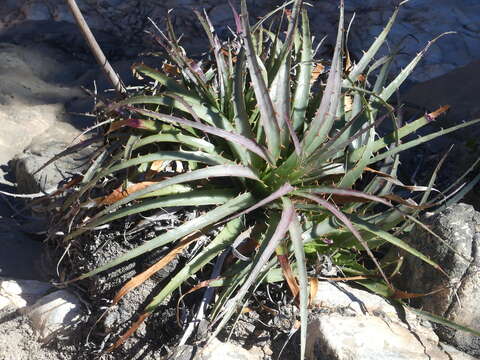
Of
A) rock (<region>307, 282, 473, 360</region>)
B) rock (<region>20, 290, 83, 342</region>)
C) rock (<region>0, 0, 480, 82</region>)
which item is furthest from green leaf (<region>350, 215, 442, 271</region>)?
rock (<region>0, 0, 480, 82</region>)

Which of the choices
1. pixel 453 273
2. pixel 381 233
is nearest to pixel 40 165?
pixel 381 233

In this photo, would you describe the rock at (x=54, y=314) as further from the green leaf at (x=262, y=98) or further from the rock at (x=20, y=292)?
the green leaf at (x=262, y=98)

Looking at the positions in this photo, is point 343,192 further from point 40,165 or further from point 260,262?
point 40,165

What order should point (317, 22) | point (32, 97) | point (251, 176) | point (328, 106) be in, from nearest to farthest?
point (251, 176)
point (328, 106)
point (32, 97)
point (317, 22)

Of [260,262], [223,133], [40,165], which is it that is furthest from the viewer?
[40,165]

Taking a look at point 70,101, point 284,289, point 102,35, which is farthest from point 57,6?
point 284,289

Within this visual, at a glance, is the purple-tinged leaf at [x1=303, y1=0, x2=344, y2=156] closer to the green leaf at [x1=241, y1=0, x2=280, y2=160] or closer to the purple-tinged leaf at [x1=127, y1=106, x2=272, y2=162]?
the green leaf at [x1=241, y1=0, x2=280, y2=160]
